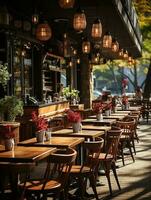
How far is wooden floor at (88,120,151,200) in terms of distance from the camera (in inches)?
337

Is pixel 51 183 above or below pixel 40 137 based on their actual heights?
below

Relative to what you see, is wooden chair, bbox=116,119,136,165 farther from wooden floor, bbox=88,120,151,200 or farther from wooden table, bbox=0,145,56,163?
wooden table, bbox=0,145,56,163

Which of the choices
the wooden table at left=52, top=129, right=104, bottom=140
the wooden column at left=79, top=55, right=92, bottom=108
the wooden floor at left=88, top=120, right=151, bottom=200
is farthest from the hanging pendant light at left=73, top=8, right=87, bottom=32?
the wooden column at left=79, top=55, right=92, bottom=108

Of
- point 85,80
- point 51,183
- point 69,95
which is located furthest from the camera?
point 85,80

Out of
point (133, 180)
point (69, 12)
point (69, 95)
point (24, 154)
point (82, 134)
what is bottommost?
point (133, 180)

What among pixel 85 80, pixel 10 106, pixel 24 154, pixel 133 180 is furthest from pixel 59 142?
pixel 85 80

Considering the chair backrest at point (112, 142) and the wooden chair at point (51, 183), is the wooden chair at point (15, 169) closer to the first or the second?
the wooden chair at point (51, 183)

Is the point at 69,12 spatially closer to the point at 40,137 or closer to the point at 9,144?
the point at 40,137

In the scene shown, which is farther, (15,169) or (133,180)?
(133,180)

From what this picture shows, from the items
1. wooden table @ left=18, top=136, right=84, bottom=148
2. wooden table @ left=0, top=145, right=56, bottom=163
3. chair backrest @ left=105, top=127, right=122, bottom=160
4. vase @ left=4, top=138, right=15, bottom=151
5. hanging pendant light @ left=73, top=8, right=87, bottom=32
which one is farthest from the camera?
hanging pendant light @ left=73, top=8, right=87, bottom=32

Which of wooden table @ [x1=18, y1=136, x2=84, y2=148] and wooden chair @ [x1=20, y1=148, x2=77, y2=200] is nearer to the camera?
wooden chair @ [x1=20, y1=148, x2=77, y2=200]

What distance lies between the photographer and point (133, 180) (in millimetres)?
9805

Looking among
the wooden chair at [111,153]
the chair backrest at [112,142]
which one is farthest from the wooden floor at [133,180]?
the chair backrest at [112,142]

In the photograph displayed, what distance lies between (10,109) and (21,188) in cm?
404
